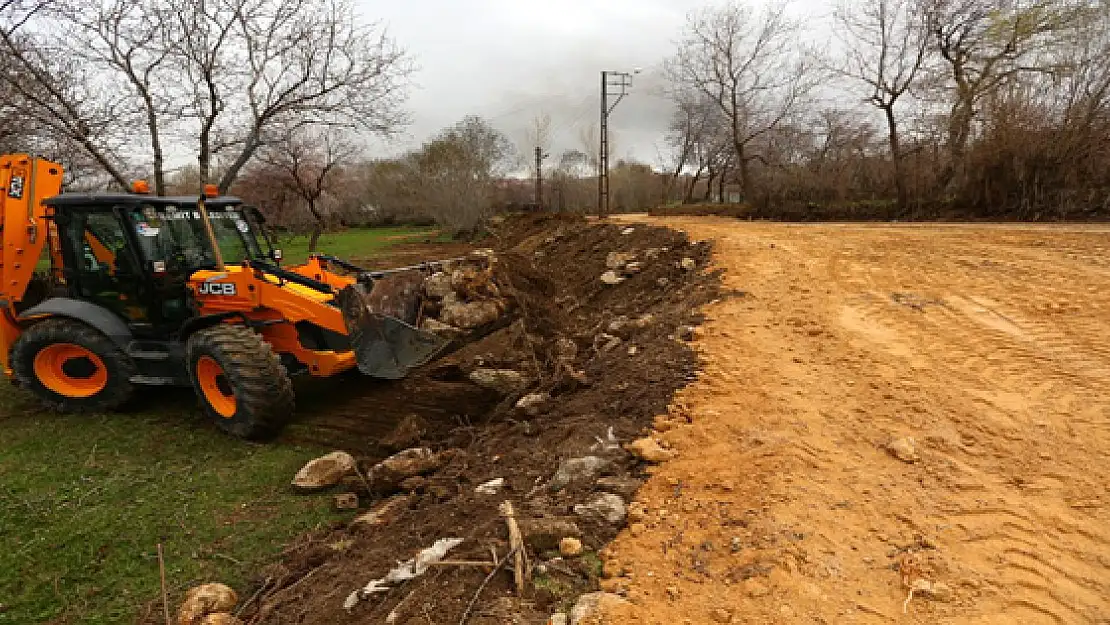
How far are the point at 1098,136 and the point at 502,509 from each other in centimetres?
1457

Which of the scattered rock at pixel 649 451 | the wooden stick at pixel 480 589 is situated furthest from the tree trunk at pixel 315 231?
the wooden stick at pixel 480 589

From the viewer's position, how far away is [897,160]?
16203 millimetres

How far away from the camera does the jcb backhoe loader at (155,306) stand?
555 centimetres

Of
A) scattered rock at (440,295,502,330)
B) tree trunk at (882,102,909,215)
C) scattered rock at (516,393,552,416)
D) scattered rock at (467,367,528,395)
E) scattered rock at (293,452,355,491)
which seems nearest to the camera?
scattered rock at (293,452,355,491)

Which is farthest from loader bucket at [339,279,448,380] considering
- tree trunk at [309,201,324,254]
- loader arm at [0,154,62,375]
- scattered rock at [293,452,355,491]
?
tree trunk at [309,201,324,254]

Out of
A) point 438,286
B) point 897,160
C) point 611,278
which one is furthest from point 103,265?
point 897,160

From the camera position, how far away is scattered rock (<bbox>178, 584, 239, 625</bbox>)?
10.6 feet

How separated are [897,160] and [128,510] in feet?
61.3

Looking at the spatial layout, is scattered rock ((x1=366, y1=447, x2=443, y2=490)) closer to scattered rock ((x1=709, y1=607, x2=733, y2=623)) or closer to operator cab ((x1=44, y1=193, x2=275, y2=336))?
scattered rock ((x1=709, y1=607, x2=733, y2=623))

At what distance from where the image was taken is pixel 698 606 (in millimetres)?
2330

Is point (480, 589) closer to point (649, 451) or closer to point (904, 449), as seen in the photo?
point (649, 451)

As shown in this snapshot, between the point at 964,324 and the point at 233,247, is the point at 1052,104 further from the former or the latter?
the point at 233,247

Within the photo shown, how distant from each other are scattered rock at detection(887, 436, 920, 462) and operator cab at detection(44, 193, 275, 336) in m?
6.56

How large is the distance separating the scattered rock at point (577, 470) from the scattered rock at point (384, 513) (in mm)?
1244
